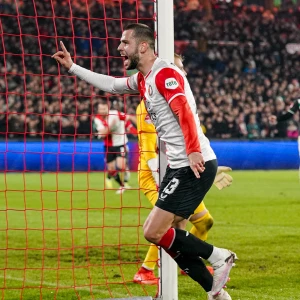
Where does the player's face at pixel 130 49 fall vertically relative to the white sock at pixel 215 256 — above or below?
above

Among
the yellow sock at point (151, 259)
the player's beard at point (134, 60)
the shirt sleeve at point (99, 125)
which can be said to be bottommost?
the yellow sock at point (151, 259)

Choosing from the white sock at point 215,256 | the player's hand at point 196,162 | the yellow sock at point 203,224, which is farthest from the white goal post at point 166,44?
the yellow sock at point 203,224

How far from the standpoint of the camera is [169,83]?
18.3ft

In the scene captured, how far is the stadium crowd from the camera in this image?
1101 inches

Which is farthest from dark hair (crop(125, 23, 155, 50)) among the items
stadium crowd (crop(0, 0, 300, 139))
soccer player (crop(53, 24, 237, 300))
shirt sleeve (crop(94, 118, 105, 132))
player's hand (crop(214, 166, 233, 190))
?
stadium crowd (crop(0, 0, 300, 139))

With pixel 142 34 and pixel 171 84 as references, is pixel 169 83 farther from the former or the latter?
pixel 142 34

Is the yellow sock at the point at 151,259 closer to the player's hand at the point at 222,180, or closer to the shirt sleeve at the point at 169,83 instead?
the player's hand at the point at 222,180

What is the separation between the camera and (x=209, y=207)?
14.7 meters

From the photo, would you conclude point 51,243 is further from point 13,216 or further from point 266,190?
point 266,190

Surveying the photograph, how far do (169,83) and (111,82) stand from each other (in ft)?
2.98

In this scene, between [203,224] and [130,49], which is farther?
[203,224]

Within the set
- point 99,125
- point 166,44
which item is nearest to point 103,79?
point 166,44

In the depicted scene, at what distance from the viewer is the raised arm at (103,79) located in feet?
20.5

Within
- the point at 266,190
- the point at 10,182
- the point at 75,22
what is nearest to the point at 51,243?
the point at 266,190
